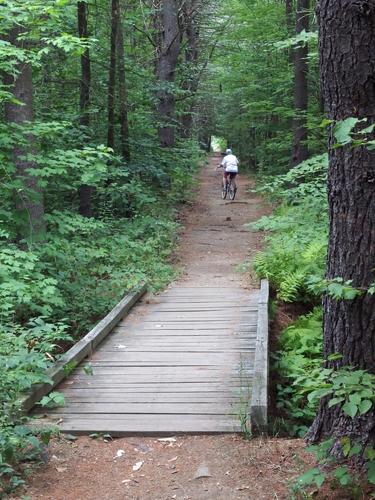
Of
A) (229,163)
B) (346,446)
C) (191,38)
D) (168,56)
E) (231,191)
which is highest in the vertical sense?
(191,38)

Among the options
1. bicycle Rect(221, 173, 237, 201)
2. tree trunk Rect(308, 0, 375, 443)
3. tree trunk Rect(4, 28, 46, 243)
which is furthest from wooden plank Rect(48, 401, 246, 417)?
bicycle Rect(221, 173, 237, 201)

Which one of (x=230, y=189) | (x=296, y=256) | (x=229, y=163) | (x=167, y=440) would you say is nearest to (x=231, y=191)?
(x=230, y=189)

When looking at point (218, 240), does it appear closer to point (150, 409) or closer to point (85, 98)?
point (85, 98)

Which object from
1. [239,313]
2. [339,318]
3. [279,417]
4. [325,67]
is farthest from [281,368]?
[325,67]

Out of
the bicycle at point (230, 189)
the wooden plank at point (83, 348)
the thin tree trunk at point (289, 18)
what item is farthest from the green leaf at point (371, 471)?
the bicycle at point (230, 189)

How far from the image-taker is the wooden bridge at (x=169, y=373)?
17.3ft

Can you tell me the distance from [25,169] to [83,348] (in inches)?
122

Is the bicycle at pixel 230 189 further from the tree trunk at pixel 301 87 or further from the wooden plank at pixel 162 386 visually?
the wooden plank at pixel 162 386

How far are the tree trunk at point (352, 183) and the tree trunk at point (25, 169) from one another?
5682 millimetres

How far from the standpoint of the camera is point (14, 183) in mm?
8422

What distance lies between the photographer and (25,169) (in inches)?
336

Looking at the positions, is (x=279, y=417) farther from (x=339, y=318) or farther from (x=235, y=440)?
(x=339, y=318)

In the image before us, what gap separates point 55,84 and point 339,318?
1263 cm

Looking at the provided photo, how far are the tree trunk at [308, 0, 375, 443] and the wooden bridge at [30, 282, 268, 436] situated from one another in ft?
4.34
